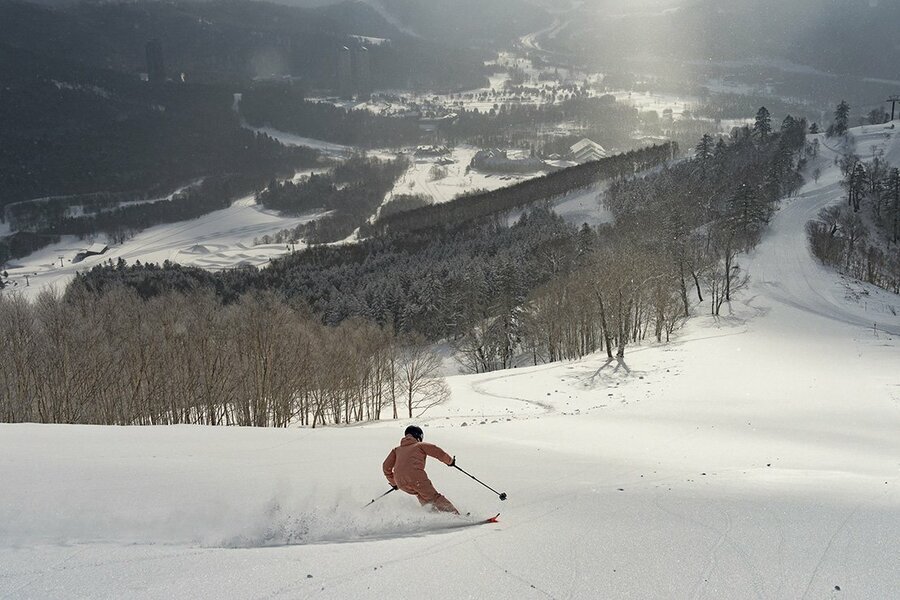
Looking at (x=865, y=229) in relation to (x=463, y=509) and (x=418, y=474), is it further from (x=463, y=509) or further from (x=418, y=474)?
(x=418, y=474)

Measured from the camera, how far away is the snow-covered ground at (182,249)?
150m

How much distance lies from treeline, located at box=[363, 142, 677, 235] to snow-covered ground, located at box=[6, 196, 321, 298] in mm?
36947

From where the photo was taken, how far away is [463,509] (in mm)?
9055

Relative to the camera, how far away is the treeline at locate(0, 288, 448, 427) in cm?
2730

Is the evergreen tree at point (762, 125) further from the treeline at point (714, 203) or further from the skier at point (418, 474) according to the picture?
the skier at point (418, 474)

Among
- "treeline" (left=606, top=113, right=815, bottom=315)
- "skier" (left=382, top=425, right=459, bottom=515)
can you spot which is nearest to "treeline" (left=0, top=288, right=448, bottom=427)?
"skier" (left=382, top=425, right=459, bottom=515)

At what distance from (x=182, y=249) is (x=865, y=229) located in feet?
536

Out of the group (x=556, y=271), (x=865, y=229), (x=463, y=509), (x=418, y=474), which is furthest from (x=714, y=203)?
(x=418, y=474)

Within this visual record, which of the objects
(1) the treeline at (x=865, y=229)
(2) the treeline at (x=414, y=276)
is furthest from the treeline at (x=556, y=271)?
(1) the treeline at (x=865, y=229)

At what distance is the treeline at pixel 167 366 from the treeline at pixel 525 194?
4178 inches

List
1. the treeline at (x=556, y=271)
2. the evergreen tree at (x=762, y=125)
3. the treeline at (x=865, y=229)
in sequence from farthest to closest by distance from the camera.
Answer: the evergreen tree at (x=762, y=125)
the treeline at (x=865, y=229)
the treeline at (x=556, y=271)

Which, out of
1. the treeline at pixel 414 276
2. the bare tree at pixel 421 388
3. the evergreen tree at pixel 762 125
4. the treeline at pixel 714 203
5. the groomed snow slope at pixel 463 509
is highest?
the evergreen tree at pixel 762 125

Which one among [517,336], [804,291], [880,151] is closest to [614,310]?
[517,336]

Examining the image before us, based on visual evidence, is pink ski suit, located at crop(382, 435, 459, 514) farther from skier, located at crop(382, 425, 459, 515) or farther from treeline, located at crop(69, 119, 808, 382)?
treeline, located at crop(69, 119, 808, 382)
